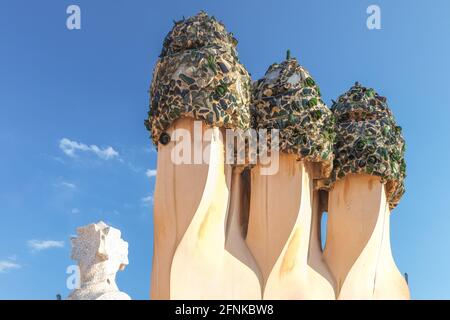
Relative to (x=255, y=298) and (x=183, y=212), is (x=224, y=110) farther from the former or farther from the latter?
(x=255, y=298)

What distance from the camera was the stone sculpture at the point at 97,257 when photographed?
9.59m

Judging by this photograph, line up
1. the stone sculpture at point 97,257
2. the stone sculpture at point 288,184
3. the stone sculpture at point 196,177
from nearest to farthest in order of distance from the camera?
the stone sculpture at point 97,257
the stone sculpture at point 196,177
the stone sculpture at point 288,184

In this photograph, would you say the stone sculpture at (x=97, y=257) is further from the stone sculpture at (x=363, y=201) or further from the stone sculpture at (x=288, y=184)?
the stone sculpture at (x=363, y=201)

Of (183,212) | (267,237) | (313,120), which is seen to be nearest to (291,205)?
(267,237)

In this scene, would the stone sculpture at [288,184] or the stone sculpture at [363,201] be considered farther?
the stone sculpture at [363,201]

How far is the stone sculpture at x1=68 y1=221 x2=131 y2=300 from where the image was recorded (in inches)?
377

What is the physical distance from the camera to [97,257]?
9711 millimetres

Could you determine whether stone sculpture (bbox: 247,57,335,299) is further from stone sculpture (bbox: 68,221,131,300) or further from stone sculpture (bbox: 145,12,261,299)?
stone sculpture (bbox: 68,221,131,300)

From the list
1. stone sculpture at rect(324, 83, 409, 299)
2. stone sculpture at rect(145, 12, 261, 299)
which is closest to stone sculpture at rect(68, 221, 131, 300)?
stone sculpture at rect(145, 12, 261, 299)

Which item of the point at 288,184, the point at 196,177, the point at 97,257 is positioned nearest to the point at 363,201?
the point at 288,184

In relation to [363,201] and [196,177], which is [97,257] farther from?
[363,201]

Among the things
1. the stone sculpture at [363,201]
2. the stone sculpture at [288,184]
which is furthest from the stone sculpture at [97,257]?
the stone sculpture at [363,201]

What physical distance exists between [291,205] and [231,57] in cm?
277

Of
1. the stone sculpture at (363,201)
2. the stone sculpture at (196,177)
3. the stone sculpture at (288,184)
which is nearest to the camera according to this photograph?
the stone sculpture at (196,177)
